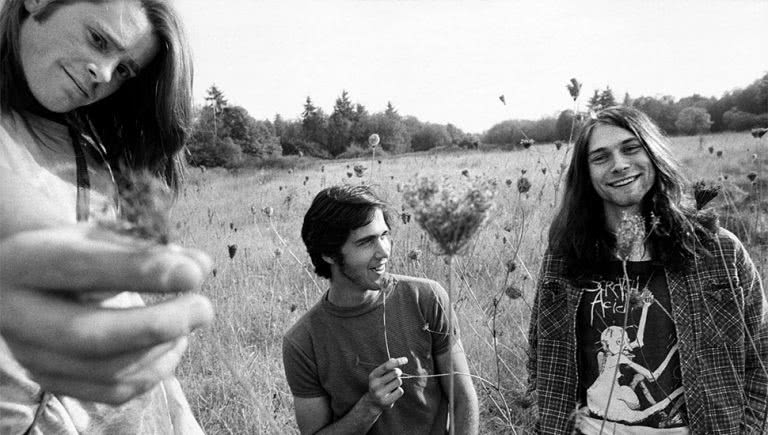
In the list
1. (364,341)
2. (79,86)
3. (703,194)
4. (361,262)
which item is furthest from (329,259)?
(703,194)

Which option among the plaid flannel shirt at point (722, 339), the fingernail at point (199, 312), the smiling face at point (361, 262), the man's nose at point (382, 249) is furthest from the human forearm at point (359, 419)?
the fingernail at point (199, 312)

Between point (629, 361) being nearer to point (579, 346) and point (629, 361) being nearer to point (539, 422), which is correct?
point (579, 346)

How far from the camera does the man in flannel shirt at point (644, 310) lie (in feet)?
6.76

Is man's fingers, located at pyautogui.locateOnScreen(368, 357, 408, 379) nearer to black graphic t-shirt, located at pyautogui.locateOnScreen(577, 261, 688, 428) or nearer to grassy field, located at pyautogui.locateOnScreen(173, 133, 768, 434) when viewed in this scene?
grassy field, located at pyautogui.locateOnScreen(173, 133, 768, 434)

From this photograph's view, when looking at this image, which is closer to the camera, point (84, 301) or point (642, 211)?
point (84, 301)

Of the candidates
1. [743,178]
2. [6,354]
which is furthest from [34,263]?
[743,178]

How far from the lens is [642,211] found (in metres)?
2.27

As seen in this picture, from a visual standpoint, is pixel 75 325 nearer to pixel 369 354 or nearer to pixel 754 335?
pixel 369 354

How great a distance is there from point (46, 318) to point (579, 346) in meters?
2.27

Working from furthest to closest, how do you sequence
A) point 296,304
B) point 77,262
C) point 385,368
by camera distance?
point 296,304 → point 385,368 → point 77,262

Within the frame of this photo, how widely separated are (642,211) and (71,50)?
2.11 metres

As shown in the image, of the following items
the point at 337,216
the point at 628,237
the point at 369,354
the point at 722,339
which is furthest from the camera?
the point at 337,216

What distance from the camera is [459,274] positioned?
359 centimetres

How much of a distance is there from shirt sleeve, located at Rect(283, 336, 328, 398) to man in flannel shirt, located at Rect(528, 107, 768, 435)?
0.98 meters
